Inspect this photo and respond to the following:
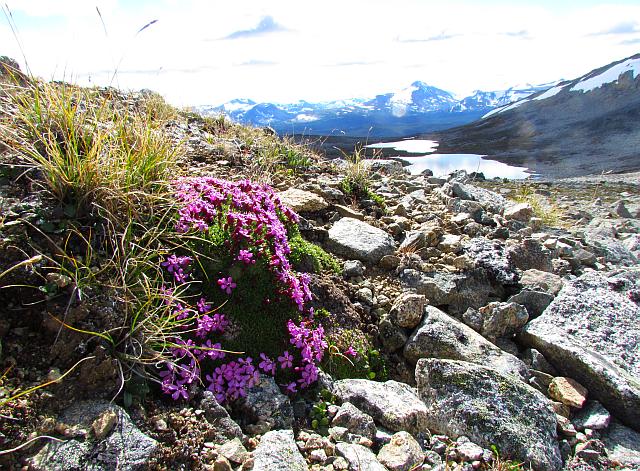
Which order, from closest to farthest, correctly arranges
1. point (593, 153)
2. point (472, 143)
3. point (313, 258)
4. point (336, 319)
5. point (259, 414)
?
point (259, 414)
point (336, 319)
point (313, 258)
point (593, 153)
point (472, 143)

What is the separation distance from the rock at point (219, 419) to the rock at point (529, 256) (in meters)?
5.55

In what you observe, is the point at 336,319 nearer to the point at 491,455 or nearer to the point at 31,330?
the point at 491,455

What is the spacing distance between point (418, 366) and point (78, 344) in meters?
3.28

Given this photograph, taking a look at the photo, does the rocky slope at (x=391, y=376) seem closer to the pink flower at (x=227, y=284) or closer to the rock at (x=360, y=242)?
the rock at (x=360, y=242)

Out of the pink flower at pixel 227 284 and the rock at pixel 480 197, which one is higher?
the pink flower at pixel 227 284

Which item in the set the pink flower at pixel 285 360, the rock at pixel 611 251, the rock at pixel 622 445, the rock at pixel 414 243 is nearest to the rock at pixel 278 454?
the pink flower at pixel 285 360

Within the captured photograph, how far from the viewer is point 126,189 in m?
4.88

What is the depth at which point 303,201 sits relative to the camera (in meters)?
7.70

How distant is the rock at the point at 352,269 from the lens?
20.9 feet

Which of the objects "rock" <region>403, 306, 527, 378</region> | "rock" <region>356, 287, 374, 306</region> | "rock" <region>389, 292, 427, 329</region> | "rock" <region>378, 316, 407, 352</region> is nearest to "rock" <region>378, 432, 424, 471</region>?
"rock" <region>403, 306, 527, 378</region>

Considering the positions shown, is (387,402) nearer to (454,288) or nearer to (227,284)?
(227,284)

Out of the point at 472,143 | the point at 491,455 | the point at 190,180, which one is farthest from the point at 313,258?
the point at 472,143

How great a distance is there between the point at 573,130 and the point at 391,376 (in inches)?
4062

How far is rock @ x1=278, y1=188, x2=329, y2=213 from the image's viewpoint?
24.8 feet
